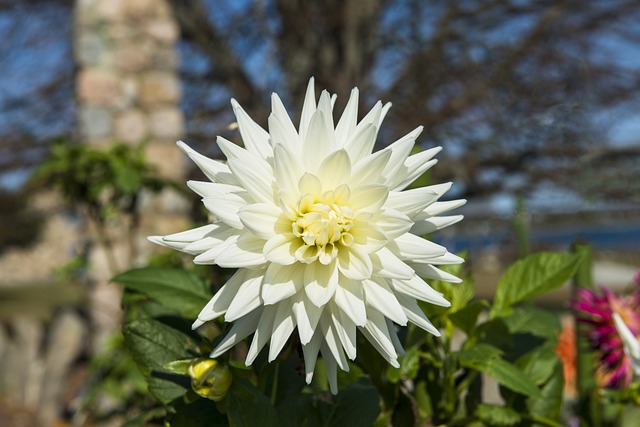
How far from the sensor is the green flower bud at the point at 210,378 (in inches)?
23.5

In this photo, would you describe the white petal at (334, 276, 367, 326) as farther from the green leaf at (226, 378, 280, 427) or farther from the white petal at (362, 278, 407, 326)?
the green leaf at (226, 378, 280, 427)

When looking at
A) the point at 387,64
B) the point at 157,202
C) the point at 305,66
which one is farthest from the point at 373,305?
the point at 387,64

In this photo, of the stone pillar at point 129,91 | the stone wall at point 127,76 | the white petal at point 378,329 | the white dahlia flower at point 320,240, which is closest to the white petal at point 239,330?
the white dahlia flower at point 320,240

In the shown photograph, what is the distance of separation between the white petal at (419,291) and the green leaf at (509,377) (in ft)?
0.63

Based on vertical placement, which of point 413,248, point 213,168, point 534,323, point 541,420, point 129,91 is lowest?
point 541,420

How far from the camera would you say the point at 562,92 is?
5227 millimetres

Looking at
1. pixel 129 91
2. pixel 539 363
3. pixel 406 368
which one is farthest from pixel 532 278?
pixel 129 91

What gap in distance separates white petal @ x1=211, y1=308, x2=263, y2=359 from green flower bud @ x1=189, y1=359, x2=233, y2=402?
0.01 meters

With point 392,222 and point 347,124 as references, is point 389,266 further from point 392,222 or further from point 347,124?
point 347,124

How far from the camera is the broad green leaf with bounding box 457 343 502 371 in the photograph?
732 mm

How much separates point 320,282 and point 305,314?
4 cm

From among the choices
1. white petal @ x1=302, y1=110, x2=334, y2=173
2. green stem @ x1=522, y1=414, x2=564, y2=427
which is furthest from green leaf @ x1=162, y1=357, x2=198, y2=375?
green stem @ x1=522, y1=414, x2=564, y2=427

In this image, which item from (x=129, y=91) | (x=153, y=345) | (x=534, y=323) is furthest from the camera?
(x=129, y=91)

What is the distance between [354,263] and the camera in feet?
1.95
